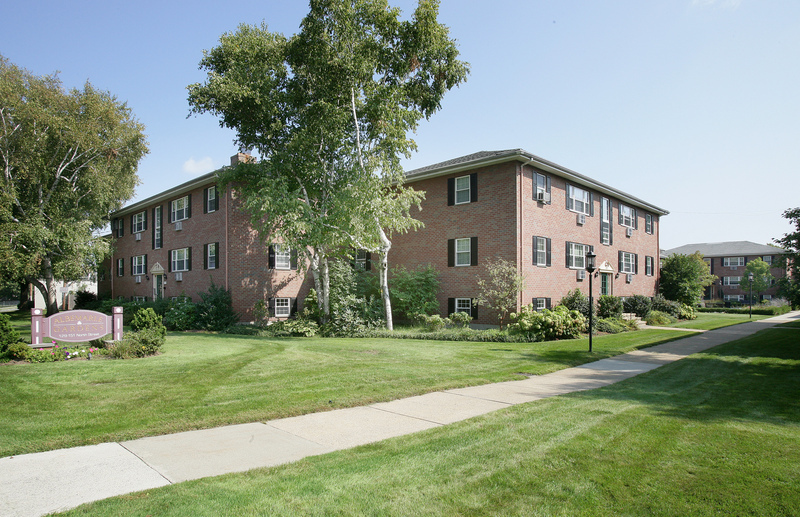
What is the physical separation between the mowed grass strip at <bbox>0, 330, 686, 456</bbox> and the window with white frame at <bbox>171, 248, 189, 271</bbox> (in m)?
12.5

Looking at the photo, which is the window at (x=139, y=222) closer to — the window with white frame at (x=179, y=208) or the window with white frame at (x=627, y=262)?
the window with white frame at (x=179, y=208)

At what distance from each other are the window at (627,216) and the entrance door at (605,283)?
377 cm

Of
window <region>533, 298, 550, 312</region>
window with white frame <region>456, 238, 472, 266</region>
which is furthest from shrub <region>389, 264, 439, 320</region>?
window <region>533, 298, 550, 312</region>

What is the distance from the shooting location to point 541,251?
19.7 metres

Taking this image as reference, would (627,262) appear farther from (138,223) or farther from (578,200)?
(138,223)

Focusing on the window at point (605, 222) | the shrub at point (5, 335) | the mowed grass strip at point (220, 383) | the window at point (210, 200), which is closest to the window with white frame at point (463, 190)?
the mowed grass strip at point (220, 383)

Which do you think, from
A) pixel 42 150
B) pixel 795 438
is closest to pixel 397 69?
pixel 795 438

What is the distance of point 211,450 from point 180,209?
900 inches

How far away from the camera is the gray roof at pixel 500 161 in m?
18.1

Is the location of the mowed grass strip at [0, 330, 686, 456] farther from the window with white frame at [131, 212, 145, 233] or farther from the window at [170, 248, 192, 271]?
the window with white frame at [131, 212, 145, 233]

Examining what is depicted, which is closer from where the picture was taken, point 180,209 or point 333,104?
point 333,104

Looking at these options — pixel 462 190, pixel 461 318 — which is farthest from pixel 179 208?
pixel 461 318

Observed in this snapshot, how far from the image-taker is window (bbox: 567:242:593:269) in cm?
2180

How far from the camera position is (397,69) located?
1656cm
